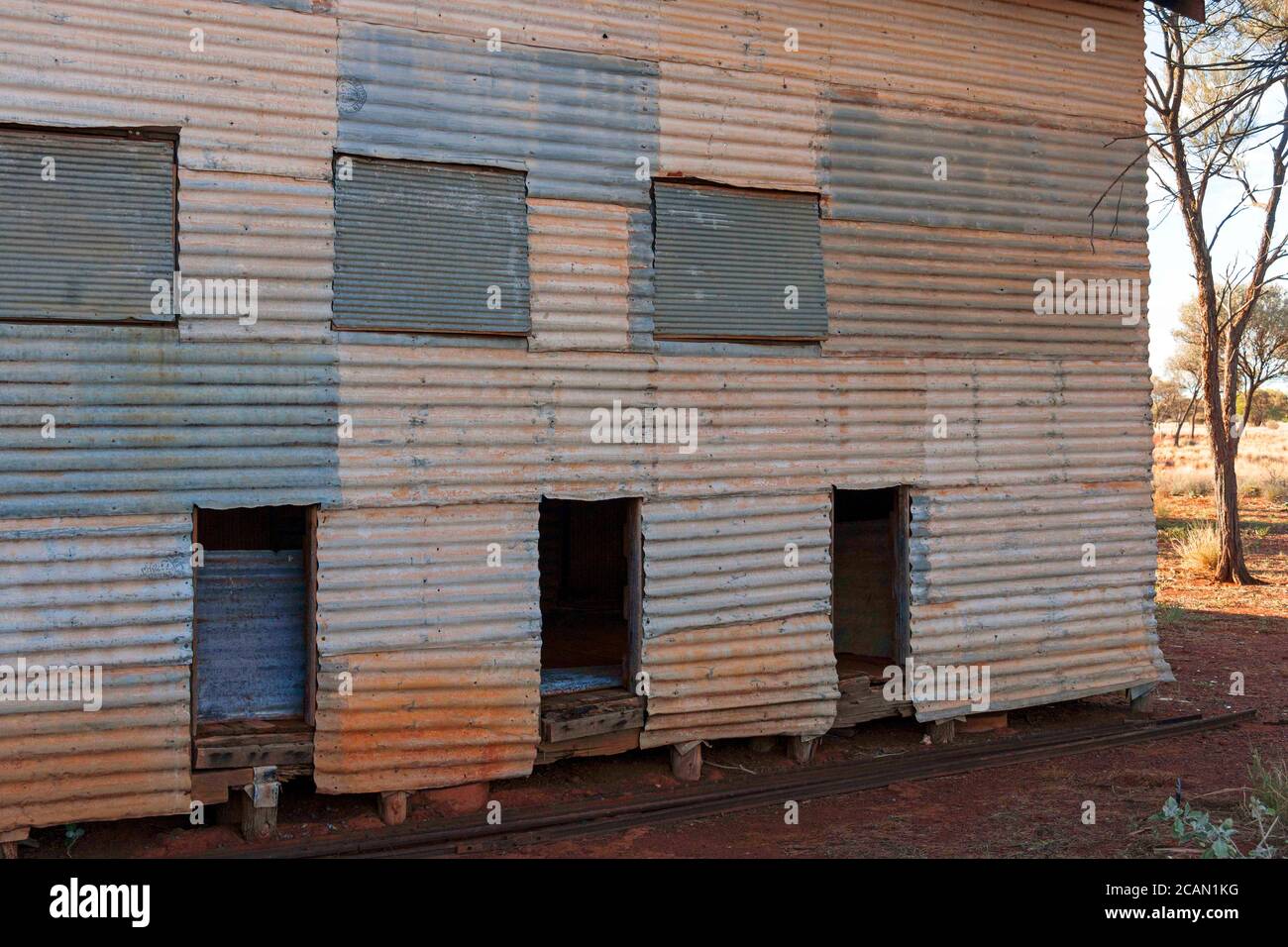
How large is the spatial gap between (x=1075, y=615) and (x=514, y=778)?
5932 mm

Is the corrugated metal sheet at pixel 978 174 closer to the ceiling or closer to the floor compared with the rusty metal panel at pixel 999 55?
closer to the floor

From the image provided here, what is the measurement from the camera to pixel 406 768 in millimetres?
8570

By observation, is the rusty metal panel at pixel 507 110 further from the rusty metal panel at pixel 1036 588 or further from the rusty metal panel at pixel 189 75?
the rusty metal panel at pixel 1036 588

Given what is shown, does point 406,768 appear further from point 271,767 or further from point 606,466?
point 606,466

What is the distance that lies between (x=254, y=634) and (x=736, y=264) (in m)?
5.00

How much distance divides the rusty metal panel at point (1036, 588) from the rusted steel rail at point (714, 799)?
46 centimetres

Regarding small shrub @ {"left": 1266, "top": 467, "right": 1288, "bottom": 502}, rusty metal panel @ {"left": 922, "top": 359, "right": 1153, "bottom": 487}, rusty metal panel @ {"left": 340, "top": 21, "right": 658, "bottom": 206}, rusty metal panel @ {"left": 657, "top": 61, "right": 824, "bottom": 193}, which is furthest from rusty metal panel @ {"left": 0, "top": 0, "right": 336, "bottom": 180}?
small shrub @ {"left": 1266, "top": 467, "right": 1288, "bottom": 502}

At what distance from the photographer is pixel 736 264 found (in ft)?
32.4

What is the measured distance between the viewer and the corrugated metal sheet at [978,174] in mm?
10383

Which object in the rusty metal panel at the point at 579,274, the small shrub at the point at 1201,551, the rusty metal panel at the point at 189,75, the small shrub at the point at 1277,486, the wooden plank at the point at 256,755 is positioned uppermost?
the rusty metal panel at the point at 189,75

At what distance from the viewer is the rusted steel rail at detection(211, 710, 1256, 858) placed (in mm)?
8172

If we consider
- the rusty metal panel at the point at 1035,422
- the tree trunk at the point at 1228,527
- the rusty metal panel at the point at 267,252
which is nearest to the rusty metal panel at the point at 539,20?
the rusty metal panel at the point at 267,252

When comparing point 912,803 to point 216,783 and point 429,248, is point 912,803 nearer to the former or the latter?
point 216,783
